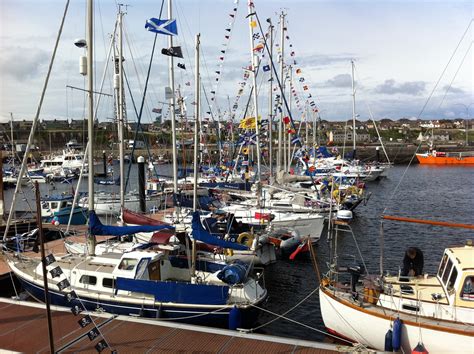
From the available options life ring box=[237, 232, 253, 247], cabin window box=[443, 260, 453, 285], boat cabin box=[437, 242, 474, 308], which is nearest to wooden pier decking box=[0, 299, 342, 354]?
boat cabin box=[437, 242, 474, 308]

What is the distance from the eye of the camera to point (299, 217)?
28.5 m

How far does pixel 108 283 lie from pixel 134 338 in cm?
367

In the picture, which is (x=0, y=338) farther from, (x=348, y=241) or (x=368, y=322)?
(x=348, y=241)

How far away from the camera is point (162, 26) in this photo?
19.0m

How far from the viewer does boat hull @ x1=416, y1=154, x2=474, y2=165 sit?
101 metres

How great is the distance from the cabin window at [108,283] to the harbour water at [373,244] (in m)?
5.58

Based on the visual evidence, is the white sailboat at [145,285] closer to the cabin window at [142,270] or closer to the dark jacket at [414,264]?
the cabin window at [142,270]

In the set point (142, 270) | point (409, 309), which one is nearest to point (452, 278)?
point (409, 309)

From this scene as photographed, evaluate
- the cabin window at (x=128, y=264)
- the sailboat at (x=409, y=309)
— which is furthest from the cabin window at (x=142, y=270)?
the sailboat at (x=409, y=309)

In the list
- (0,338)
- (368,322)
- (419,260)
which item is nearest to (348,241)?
(419,260)

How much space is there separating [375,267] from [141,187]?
1921 centimetres

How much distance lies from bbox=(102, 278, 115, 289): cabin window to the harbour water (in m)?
5.58

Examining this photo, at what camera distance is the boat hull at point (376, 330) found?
11.9 meters

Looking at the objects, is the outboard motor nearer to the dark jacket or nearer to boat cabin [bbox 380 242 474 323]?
boat cabin [bbox 380 242 474 323]
